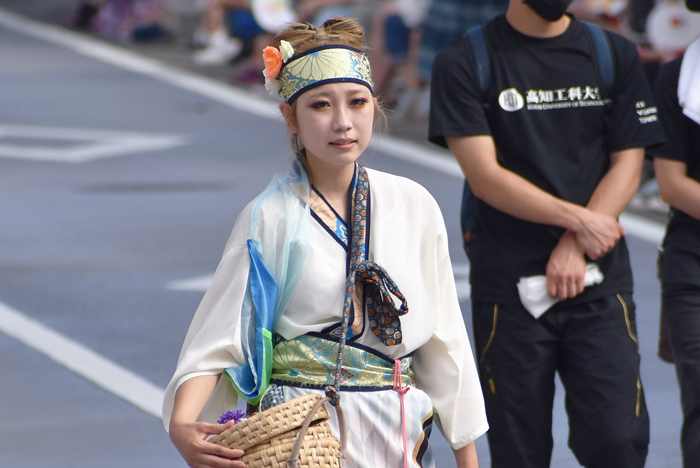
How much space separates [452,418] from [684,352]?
1275 mm

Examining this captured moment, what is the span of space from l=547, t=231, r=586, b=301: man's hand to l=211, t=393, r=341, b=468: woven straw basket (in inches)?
53.8

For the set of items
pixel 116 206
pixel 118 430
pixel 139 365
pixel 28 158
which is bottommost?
pixel 118 430

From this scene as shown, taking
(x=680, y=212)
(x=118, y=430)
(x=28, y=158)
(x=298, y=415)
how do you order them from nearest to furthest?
(x=298, y=415) < (x=680, y=212) < (x=118, y=430) < (x=28, y=158)

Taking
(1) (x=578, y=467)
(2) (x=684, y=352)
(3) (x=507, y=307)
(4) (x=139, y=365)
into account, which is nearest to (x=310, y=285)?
(3) (x=507, y=307)

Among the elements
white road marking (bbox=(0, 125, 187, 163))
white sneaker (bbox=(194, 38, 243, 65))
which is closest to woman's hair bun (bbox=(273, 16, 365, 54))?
white road marking (bbox=(0, 125, 187, 163))

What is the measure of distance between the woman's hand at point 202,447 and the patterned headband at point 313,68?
89cm

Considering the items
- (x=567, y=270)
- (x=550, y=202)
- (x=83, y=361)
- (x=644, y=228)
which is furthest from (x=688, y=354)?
(x=644, y=228)

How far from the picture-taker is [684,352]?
14.5 feet

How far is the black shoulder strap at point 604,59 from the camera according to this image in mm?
4305

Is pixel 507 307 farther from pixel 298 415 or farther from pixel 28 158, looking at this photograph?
pixel 28 158

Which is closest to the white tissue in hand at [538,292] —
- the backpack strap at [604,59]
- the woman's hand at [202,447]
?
the backpack strap at [604,59]

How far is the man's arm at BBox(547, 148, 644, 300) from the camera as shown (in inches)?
165

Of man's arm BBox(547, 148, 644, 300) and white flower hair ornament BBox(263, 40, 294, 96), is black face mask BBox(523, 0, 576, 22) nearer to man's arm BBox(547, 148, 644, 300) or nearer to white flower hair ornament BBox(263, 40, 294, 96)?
man's arm BBox(547, 148, 644, 300)

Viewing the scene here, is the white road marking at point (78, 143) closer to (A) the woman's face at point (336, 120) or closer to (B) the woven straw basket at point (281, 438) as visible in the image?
(A) the woman's face at point (336, 120)
